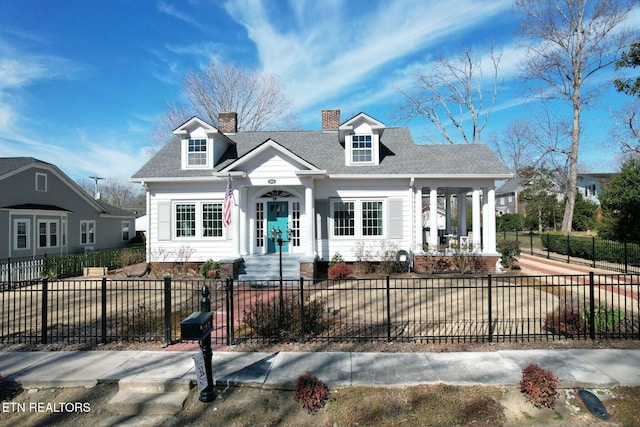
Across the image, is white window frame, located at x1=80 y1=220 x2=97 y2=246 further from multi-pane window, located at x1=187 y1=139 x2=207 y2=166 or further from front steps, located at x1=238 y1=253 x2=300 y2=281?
front steps, located at x1=238 y1=253 x2=300 y2=281

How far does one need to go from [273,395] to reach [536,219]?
40.8 meters

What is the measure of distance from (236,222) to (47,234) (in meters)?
14.9

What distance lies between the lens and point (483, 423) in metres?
4.25

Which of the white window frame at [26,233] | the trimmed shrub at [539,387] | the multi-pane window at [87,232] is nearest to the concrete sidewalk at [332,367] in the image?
the trimmed shrub at [539,387]

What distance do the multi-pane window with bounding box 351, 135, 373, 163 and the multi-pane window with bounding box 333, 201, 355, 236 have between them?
2052 millimetres

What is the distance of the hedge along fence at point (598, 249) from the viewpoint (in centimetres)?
1483

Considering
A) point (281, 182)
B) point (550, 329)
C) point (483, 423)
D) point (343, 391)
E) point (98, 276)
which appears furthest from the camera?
point (98, 276)

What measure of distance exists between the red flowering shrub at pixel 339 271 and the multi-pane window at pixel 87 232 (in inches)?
805

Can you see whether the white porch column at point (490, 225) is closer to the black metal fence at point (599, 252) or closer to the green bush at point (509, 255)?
the green bush at point (509, 255)

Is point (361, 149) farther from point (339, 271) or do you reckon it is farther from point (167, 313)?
point (167, 313)

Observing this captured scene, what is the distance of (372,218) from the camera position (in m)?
14.6

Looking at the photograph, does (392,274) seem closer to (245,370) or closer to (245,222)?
(245,222)

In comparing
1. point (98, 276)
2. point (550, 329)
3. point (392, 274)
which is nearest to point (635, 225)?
point (392, 274)

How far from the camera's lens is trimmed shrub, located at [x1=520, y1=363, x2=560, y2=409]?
4566 mm
